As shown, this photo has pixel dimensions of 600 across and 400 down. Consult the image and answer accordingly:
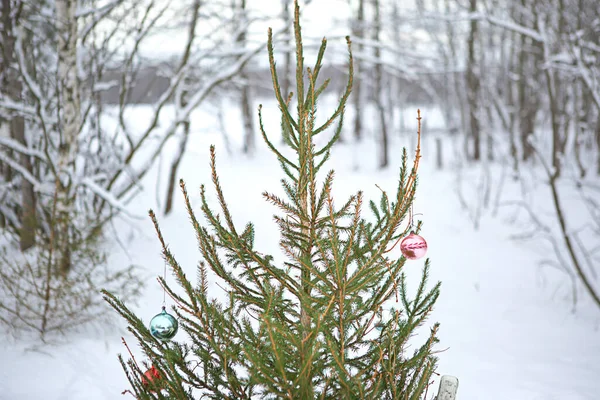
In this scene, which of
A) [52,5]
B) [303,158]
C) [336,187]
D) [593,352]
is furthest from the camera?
[336,187]

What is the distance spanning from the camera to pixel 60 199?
4277 mm

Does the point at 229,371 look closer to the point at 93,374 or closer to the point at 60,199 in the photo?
the point at 93,374

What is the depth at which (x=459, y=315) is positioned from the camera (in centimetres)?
534

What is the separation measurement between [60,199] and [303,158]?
132 inches

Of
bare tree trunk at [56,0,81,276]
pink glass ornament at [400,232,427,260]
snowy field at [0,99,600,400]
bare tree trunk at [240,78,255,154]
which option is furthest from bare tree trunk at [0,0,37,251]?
bare tree trunk at [240,78,255,154]

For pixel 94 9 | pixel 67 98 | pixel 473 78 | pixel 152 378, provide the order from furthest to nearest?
1. pixel 473 78
2. pixel 67 98
3. pixel 94 9
4. pixel 152 378

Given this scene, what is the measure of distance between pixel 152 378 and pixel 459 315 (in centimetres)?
422

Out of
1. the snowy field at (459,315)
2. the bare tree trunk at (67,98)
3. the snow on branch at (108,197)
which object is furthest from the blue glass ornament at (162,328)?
the bare tree trunk at (67,98)

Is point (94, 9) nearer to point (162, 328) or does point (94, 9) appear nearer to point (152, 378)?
point (162, 328)

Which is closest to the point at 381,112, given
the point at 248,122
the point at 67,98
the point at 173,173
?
the point at 248,122

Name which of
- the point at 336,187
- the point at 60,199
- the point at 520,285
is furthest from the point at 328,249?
the point at 336,187

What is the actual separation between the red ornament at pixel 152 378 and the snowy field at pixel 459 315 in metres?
1.21

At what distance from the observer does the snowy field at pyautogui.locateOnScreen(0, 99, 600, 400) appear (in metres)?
3.32

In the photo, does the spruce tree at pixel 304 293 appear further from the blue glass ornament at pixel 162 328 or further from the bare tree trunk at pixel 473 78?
the bare tree trunk at pixel 473 78
